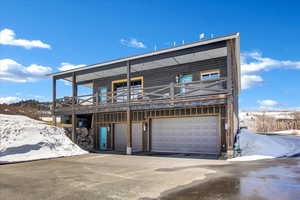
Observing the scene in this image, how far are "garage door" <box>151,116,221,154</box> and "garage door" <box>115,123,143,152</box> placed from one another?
119 cm

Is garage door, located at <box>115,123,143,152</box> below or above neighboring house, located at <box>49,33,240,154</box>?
below

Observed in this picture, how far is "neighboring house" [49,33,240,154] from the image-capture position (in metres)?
12.6

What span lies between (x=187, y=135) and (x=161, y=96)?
3.27 metres

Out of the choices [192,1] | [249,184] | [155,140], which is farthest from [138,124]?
[249,184]

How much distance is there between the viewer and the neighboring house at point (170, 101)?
12.6 metres

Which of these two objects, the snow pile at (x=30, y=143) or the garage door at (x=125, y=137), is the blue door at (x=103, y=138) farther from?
the snow pile at (x=30, y=143)

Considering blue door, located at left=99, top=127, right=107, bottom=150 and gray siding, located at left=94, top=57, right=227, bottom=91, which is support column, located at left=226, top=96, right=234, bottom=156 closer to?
gray siding, located at left=94, top=57, right=227, bottom=91

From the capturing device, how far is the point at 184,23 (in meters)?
19.9

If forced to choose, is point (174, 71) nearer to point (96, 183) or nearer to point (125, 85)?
point (125, 85)

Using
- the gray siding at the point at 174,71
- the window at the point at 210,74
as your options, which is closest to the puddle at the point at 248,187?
the window at the point at 210,74

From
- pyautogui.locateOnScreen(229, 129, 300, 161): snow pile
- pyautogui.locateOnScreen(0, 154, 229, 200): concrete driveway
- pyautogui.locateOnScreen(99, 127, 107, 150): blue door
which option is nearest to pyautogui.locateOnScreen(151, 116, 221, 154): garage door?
pyautogui.locateOnScreen(229, 129, 300, 161): snow pile

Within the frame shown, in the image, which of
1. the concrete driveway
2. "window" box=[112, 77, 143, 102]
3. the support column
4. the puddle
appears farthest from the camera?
"window" box=[112, 77, 143, 102]

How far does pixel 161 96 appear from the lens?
16.2 metres

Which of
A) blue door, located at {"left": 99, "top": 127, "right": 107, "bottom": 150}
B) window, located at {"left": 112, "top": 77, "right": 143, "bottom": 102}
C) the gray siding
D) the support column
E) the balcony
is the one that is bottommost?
blue door, located at {"left": 99, "top": 127, "right": 107, "bottom": 150}
